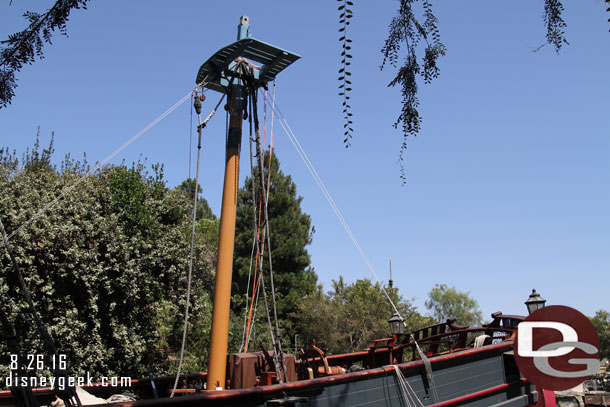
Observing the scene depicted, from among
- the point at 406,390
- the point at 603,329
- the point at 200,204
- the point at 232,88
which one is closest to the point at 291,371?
the point at 406,390

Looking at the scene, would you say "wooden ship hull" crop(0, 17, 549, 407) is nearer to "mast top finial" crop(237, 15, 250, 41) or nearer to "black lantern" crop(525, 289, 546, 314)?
"mast top finial" crop(237, 15, 250, 41)

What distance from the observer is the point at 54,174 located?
19.1 metres

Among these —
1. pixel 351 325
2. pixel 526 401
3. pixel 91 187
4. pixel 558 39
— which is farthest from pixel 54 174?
pixel 558 39

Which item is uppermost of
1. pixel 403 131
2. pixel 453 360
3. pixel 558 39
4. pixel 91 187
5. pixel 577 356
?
pixel 91 187

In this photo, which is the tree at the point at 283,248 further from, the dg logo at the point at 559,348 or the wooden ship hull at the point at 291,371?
the dg logo at the point at 559,348

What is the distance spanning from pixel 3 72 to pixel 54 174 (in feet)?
56.6

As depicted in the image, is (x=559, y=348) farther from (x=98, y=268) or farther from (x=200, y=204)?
(x=200, y=204)

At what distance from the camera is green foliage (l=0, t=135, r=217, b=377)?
13922 millimetres

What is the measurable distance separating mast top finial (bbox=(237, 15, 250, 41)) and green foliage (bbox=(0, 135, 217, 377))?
29.4 feet

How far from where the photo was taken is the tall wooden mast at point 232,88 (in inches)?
310

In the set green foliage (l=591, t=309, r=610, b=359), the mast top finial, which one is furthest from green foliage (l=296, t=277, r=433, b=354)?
green foliage (l=591, t=309, r=610, b=359)

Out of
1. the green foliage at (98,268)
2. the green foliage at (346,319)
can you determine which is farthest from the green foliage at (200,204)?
the green foliage at (98,268)

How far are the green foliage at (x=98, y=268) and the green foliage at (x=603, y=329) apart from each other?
45181 mm

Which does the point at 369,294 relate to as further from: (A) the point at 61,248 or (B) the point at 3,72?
(B) the point at 3,72
